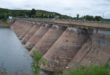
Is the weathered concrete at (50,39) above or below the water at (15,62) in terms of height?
above

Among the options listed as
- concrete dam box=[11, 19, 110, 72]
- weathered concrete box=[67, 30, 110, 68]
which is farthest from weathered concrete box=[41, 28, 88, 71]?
weathered concrete box=[67, 30, 110, 68]

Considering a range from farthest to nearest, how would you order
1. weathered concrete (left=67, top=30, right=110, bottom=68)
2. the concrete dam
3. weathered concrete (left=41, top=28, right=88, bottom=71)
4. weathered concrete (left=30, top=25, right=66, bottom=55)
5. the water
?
1. weathered concrete (left=30, top=25, right=66, bottom=55)
2. weathered concrete (left=41, top=28, right=88, bottom=71)
3. the water
4. the concrete dam
5. weathered concrete (left=67, top=30, right=110, bottom=68)

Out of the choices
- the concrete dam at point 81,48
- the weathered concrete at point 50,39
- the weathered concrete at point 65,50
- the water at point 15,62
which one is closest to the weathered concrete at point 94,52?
the concrete dam at point 81,48

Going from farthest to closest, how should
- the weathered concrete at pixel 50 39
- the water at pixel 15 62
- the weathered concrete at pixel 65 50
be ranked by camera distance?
the weathered concrete at pixel 50 39 → the weathered concrete at pixel 65 50 → the water at pixel 15 62

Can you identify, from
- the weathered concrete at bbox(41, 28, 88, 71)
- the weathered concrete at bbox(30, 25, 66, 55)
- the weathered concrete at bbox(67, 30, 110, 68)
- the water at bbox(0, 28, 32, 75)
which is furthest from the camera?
the weathered concrete at bbox(30, 25, 66, 55)

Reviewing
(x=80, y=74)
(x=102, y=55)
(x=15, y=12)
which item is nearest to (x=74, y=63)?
(x=102, y=55)

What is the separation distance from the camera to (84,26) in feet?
114

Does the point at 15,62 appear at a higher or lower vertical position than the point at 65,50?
lower

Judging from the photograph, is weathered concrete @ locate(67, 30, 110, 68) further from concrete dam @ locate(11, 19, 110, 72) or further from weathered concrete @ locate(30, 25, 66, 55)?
weathered concrete @ locate(30, 25, 66, 55)

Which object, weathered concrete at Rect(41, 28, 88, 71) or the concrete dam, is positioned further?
weathered concrete at Rect(41, 28, 88, 71)

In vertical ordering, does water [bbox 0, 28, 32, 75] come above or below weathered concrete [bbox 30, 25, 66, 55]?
below

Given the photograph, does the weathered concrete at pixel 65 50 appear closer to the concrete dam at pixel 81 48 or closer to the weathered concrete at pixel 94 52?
the concrete dam at pixel 81 48

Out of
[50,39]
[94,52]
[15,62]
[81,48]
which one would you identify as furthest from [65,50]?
[50,39]

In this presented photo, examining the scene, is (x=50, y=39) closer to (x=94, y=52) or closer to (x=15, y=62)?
(x=15, y=62)
